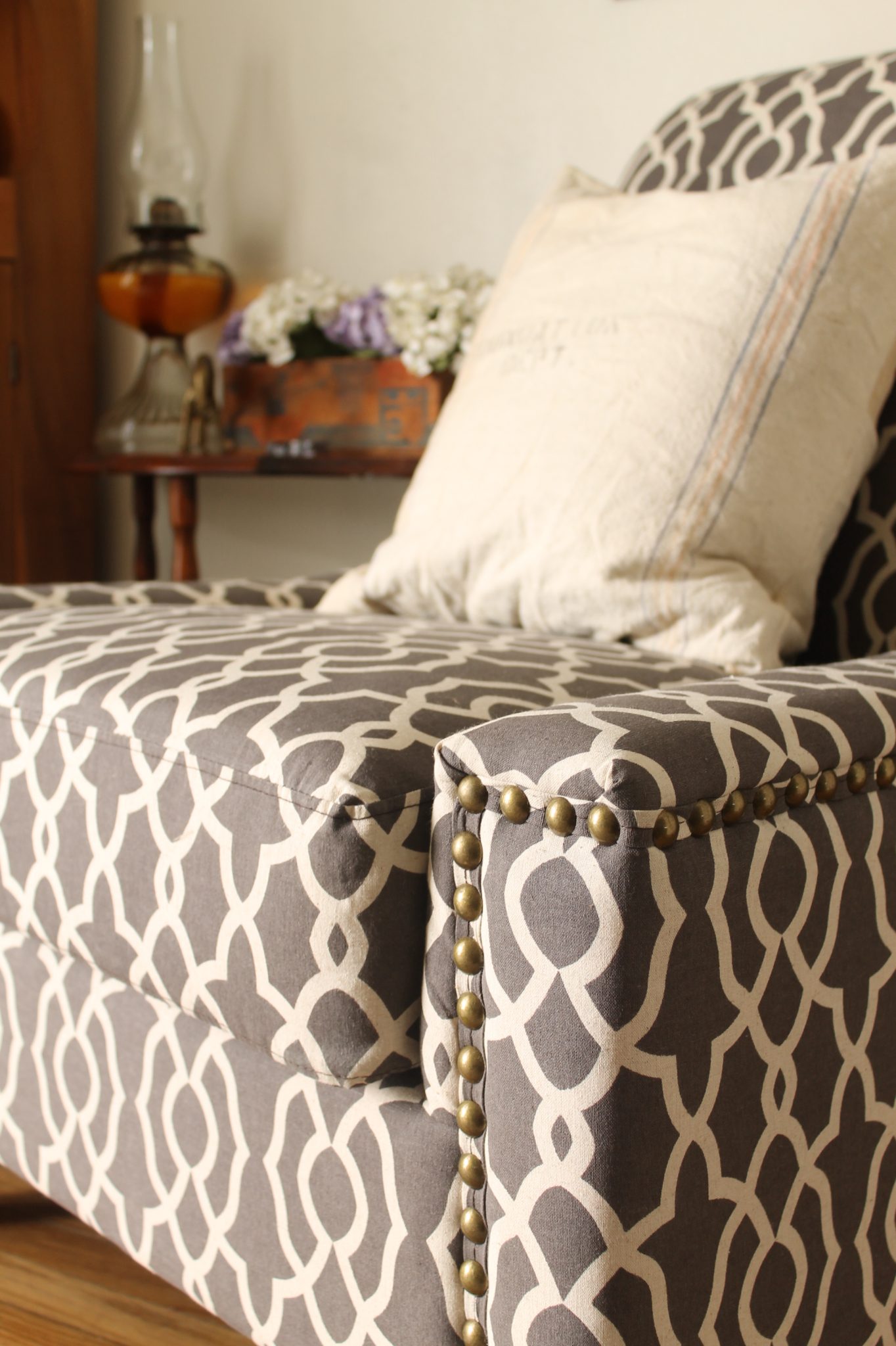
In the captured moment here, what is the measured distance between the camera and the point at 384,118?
218cm

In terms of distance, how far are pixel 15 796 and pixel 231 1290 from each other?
1.16ft

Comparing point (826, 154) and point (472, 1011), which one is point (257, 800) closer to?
point (472, 1011)

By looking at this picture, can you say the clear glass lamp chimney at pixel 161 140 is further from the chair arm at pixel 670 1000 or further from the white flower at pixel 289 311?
the chair arm at pixel 670 1000

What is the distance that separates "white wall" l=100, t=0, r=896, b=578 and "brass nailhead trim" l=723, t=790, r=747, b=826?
1373 millimetres

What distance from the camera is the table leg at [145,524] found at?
2.09m

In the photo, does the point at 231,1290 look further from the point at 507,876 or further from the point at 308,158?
the point at 308,158

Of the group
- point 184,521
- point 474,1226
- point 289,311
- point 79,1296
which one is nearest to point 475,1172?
point 474,1226

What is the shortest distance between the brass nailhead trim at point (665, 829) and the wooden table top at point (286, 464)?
1229 millimetres

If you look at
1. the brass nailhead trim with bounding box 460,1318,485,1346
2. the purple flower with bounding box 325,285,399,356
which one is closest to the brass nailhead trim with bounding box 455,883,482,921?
the brass nailhead trim with bounding box 460,1318,485,1346

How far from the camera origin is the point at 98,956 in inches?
34.6

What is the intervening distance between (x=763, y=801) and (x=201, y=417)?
5.27 feet

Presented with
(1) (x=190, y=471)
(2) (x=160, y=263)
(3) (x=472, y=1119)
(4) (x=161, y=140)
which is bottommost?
(3) (x=472, y=1119)

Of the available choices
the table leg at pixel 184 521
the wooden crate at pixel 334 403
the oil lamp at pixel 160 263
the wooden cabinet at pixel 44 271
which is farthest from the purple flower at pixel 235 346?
the wooden cabinet at pixel 44 271

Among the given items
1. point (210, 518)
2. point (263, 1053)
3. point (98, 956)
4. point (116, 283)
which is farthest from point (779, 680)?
point (210, 518)
